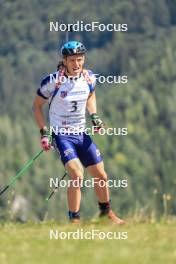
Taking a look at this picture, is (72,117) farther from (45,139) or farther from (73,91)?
(45,139)

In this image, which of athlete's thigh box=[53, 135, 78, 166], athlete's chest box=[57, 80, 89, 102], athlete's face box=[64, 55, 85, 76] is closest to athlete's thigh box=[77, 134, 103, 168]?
athlete's thigh box=[53, 135, 78, 166]

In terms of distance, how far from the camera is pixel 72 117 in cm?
1688

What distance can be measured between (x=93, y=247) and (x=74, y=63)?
491 cm

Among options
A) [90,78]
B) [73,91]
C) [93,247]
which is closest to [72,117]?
[73,91]

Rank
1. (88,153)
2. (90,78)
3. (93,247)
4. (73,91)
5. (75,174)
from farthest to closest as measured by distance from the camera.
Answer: (90,78) → (88,153) → (73,91) → (75,174) → (93,247)

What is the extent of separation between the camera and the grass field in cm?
1164

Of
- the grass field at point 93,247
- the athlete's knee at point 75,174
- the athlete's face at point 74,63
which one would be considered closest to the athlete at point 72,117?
the athlete's face at point 74,63

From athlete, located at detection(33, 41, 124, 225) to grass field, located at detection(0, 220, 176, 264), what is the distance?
1649mm

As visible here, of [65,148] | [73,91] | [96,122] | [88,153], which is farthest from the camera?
[96,122]

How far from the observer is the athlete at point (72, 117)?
16.9 m

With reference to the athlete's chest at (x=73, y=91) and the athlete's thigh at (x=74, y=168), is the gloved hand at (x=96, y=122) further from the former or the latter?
the athlete's thigh at (x=74, y=168)

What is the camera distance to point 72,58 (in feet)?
55.3

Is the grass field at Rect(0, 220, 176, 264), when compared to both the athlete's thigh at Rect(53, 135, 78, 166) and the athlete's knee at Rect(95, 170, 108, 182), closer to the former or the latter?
the athlete's thigh at Rect(53, 135, 78, 166)

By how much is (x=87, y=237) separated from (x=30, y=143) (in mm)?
182009
